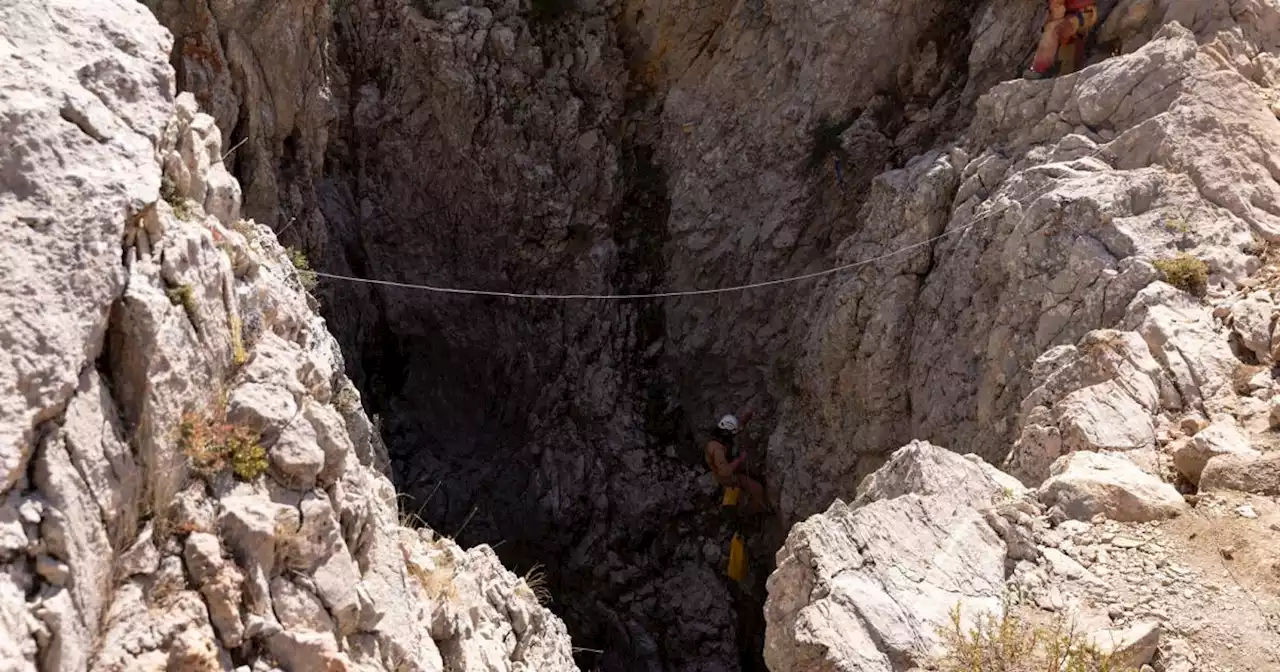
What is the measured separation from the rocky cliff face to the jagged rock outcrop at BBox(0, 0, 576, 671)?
2.25 metres

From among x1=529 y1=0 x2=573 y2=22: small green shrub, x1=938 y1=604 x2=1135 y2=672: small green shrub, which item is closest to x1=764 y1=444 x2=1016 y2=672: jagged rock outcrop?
x1=938 y1=604 x2=1135 y2=672: small green shrub

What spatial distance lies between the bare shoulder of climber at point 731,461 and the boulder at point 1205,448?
7.07 metres

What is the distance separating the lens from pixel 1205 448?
7828mm

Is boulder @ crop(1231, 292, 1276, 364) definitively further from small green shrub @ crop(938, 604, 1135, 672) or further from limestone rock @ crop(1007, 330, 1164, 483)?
small green shrub @ crop(938, 604, 1135, 672)

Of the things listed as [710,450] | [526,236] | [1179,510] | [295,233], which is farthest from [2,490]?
[526,236]

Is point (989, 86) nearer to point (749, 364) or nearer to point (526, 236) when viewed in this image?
point (749, 364)

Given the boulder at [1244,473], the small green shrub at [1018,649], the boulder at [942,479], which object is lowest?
the small green shrub at [1018,649]

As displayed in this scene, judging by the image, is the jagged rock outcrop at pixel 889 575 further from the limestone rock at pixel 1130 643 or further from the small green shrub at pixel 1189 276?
the small green shrub at pixel 1189 276

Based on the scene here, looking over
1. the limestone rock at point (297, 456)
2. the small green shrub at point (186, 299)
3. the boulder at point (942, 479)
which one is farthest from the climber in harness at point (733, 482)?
the small green shrub at point (186, 299)

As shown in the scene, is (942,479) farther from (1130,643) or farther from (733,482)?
(733,482)

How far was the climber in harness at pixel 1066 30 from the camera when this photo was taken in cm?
1162

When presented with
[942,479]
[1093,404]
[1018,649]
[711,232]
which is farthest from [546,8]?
[1018,649]

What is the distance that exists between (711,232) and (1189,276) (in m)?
8.11

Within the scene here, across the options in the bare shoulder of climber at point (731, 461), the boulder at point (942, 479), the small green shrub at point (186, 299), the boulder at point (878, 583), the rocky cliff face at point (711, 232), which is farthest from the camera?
the bare shoulder of climber at point (731, 461)
